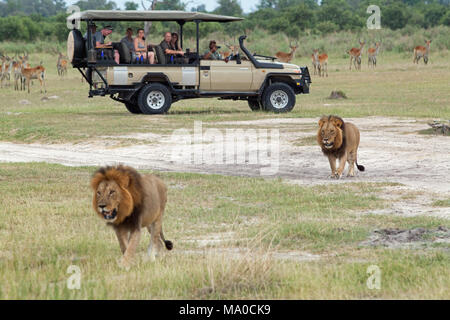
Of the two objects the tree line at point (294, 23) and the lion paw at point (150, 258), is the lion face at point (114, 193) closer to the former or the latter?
the lion paw at point (150, 258)

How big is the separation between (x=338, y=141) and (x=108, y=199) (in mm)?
5878

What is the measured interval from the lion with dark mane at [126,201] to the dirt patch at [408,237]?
2.23 metres

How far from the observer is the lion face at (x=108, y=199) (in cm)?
600

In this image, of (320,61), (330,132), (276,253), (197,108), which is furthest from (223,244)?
(320,61)

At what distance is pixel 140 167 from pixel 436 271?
7.74 m

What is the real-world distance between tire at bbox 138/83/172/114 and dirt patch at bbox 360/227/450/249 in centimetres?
1353

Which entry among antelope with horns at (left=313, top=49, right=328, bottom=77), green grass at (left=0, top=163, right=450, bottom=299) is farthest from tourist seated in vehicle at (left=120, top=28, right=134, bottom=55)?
antelope with horns at (left=313, top=49, right=328, bottom=77)

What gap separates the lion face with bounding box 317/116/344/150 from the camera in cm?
1127

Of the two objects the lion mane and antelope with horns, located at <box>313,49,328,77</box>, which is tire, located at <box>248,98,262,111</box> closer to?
the lion mane

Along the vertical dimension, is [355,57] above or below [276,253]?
above

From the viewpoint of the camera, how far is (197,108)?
2408 centimetres

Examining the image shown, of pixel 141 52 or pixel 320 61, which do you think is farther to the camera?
pixel 320 61

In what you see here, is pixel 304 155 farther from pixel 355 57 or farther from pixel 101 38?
pixel 355 57

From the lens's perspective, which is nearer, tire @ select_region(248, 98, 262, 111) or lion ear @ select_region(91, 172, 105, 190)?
lion ear @ select_region(91, 172, 105, 190)
